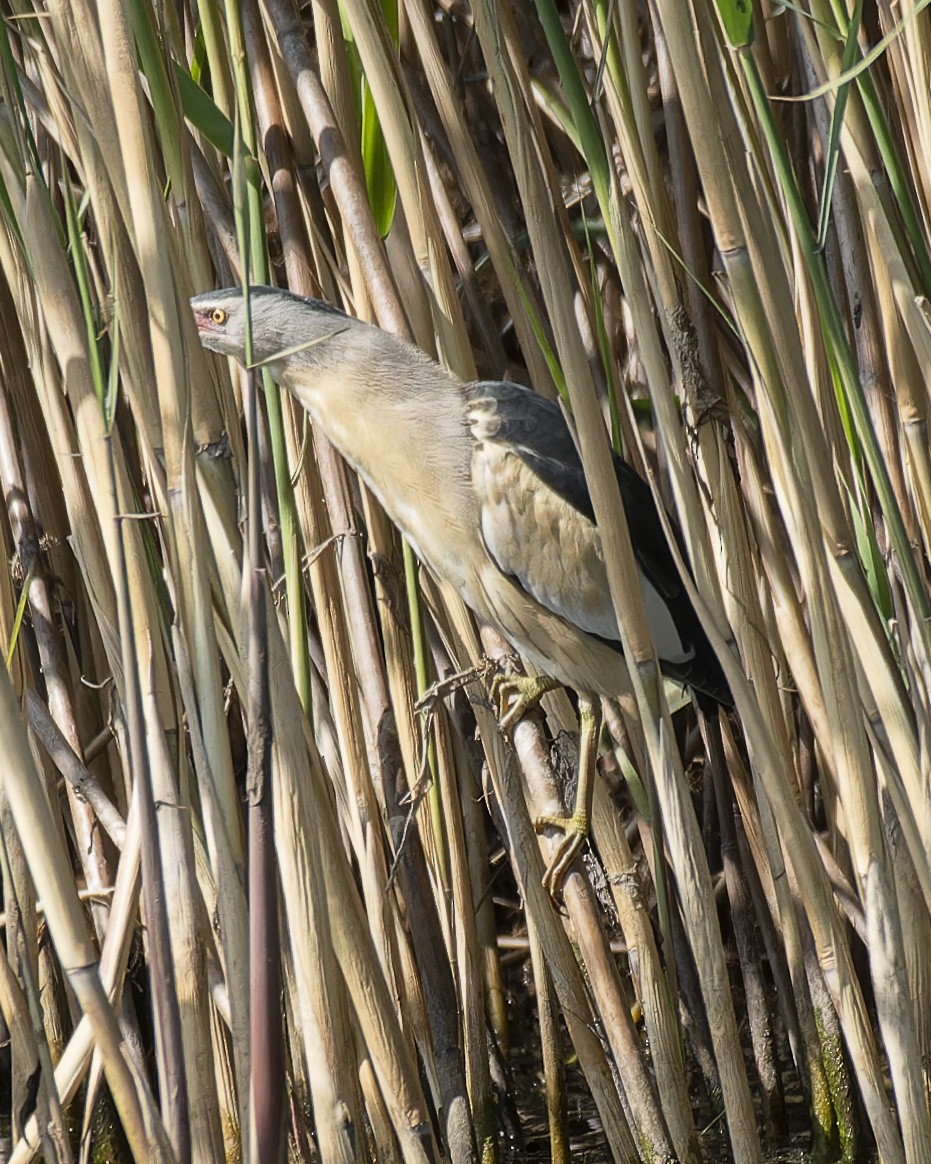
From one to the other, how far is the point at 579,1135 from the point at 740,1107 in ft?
3.20

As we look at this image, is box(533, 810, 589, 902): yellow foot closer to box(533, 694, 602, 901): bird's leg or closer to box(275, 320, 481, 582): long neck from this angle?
box(533, 694, 602, 901): bird's leg

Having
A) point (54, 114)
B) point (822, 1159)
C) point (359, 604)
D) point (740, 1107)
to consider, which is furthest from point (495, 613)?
point (822, 1159)

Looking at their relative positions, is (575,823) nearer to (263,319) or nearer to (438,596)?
(438,596)

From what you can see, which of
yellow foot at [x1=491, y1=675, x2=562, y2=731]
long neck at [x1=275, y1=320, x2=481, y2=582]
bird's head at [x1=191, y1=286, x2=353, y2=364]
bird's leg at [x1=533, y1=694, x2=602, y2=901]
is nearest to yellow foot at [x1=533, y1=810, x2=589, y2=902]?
bird's leg at [x1=533, y1=694, x2=602, y2=901]

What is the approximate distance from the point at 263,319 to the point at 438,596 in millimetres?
474

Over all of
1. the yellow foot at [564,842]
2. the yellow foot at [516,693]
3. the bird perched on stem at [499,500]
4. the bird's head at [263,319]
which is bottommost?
the yellow foot at [564,842]

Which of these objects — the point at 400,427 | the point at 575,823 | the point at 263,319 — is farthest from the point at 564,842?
the point at 263,319

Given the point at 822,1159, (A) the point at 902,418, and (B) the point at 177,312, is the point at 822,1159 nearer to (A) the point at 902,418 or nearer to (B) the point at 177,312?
(A) the point at 902,418

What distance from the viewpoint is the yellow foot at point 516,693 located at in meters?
1.75

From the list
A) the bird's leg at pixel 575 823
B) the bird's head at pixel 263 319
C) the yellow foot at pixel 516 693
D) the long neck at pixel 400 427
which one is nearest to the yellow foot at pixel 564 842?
the bird's leg at pixel 575 823

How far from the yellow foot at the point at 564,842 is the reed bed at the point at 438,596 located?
4 centimetres

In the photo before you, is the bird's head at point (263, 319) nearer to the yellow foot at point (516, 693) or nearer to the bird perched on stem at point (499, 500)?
the bird perched on stem at point (499, 500)

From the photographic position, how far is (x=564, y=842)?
5.35 feet

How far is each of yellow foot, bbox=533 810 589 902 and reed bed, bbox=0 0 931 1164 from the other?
37 millimetres
